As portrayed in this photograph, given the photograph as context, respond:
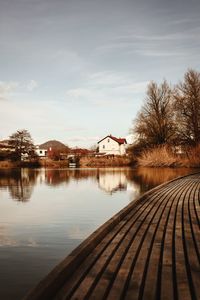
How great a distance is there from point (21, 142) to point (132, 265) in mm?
60279

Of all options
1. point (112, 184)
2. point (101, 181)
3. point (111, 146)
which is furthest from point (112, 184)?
point (111, 146)

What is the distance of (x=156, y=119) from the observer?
4444cm

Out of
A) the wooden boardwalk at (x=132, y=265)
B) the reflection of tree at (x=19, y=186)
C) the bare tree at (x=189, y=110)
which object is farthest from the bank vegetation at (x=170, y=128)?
the wooden boardwalk at (x=132, y=265)

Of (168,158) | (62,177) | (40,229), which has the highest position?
(168,158)

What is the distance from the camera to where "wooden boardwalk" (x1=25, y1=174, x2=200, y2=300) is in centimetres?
313

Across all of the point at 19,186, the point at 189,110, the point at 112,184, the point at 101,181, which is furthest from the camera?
the point at 189,110

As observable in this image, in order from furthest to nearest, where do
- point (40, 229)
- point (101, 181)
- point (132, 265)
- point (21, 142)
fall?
point (21, 142) < point (101, 181) < point (40, 229) < point (132, 265)

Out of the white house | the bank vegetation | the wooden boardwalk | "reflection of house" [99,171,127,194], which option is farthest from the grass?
the white house

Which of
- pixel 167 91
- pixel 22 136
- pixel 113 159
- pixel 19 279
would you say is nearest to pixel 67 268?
pixel 19 279

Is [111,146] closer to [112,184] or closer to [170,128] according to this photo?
[170,128]

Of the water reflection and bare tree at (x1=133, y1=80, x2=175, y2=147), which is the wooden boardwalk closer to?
the water reflection

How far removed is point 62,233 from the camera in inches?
318

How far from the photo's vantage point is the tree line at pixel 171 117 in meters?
37.9

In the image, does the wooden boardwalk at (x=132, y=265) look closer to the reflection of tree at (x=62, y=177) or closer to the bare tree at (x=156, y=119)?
the reflection of tree at (x=62, y=177)
